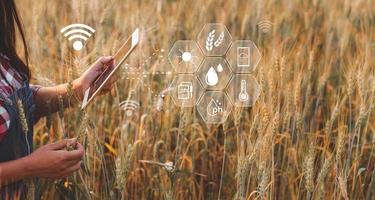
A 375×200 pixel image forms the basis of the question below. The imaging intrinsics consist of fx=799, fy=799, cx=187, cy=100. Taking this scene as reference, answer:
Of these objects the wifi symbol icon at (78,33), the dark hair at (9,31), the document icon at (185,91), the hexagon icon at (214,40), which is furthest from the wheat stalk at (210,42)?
the dark hair at (9,31)

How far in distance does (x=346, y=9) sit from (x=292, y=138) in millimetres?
681

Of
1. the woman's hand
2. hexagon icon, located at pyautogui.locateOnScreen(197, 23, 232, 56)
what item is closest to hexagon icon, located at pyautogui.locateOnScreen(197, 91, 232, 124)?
hexagon icon, located at pyautogui.locateOnScreen(197, 23, 232, 56)

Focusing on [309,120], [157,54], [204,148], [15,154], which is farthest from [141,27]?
[15,154]

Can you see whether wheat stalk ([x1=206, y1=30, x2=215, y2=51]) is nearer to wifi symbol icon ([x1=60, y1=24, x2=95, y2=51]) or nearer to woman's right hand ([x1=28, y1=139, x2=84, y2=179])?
wifi symbol icon ([x1=60, y1=24, x2=95, y2=51])

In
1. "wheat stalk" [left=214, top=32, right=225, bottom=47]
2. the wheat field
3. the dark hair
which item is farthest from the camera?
"wheat stalk" [left=214, top=32, right=225, bottom=47]

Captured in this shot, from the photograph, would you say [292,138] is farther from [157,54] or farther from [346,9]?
[346,9]

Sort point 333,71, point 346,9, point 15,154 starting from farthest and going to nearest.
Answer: point 346,9
point 333,71
point 15,154

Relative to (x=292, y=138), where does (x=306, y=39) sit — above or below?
above

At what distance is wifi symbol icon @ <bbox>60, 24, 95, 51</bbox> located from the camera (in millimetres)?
1563

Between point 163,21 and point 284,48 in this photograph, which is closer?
point 284,48

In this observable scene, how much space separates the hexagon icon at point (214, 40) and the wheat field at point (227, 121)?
0.04 m

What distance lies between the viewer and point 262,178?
118 cm
